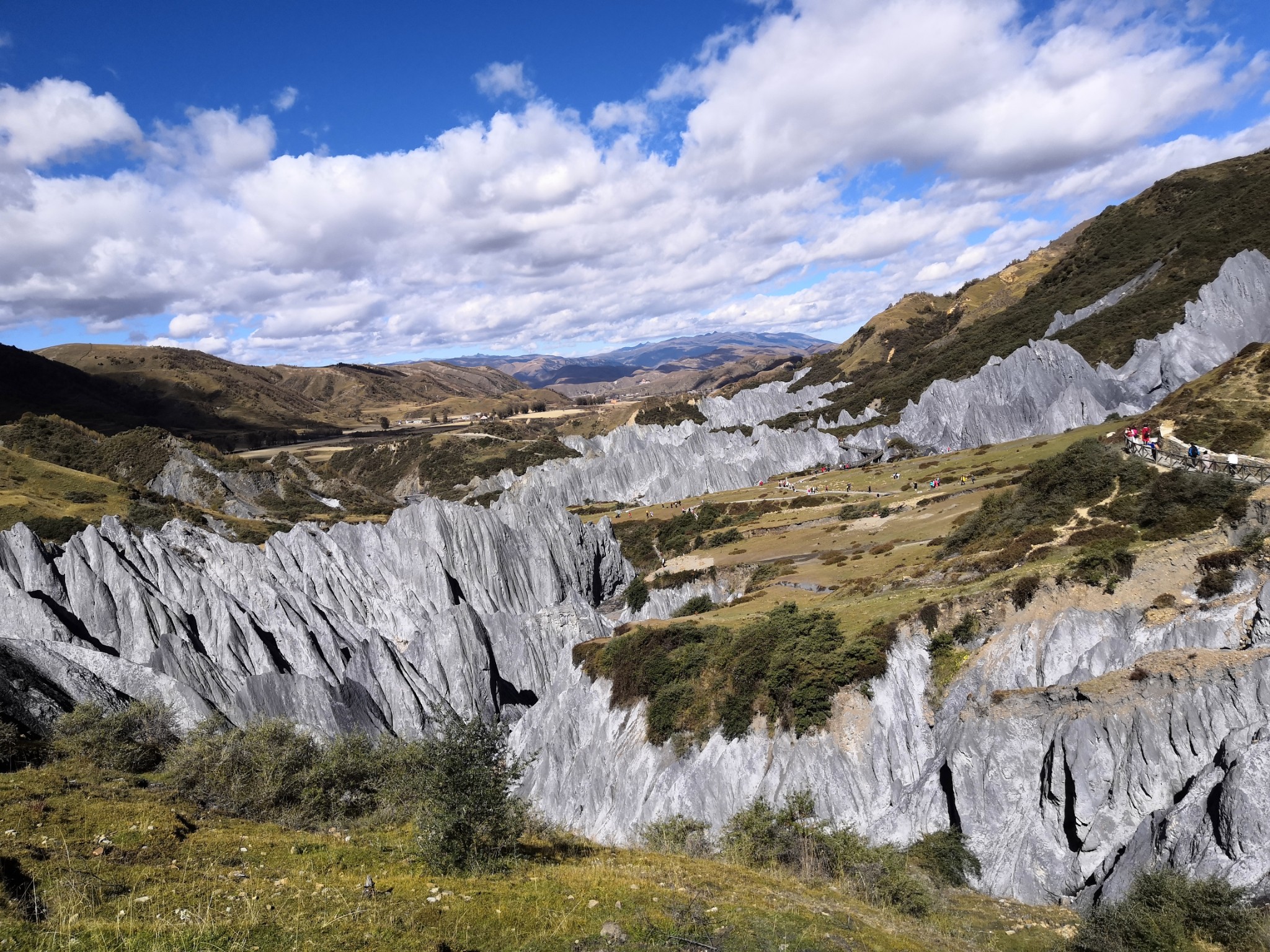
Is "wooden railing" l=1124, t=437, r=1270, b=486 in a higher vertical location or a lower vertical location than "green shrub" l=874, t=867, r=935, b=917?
higher

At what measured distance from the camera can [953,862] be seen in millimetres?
22469

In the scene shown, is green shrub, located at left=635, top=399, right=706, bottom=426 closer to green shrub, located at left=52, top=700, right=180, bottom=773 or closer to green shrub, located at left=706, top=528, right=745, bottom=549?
green shrub, located at left=706, top=528, right=745, bottom=549

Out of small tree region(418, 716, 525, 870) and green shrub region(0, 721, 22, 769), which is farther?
green shrub region(0, 721, 22, 769)

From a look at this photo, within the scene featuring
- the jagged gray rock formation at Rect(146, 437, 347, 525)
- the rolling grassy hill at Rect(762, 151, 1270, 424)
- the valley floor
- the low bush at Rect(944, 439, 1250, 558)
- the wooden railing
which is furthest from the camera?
the jagged gray rock formation at Rect(146, 437, 347, 525)

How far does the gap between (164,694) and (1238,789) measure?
40.2 m

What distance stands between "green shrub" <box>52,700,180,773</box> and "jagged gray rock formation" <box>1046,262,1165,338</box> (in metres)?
128

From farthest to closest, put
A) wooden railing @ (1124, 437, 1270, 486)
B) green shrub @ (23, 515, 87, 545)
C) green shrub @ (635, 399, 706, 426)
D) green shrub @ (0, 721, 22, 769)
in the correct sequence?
green shrub @ (635, 399, 706, 426) < green shrub @ (23, 515, 87, 545) < wooden railing @ (1124, 437, 1270, 486) < green shrub @ (0, 721, 22, 769)

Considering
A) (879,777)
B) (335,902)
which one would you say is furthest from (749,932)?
(879,777)

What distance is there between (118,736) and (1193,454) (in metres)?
44.9

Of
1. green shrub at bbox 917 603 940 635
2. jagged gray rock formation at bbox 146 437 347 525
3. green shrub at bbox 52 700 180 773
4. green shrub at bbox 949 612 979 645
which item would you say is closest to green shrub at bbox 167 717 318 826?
green shrub at bbox 52 700 180 773

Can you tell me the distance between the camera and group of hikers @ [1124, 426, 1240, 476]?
30.2 m

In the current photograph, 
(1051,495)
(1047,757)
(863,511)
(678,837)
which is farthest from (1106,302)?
(678,837)

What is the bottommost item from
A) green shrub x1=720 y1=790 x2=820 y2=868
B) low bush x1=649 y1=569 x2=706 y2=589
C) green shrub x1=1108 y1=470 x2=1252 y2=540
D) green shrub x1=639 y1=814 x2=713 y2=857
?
green shrub x1=639 y1=814 x2=713 y2=857

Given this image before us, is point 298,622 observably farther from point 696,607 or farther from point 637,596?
point 696,607
